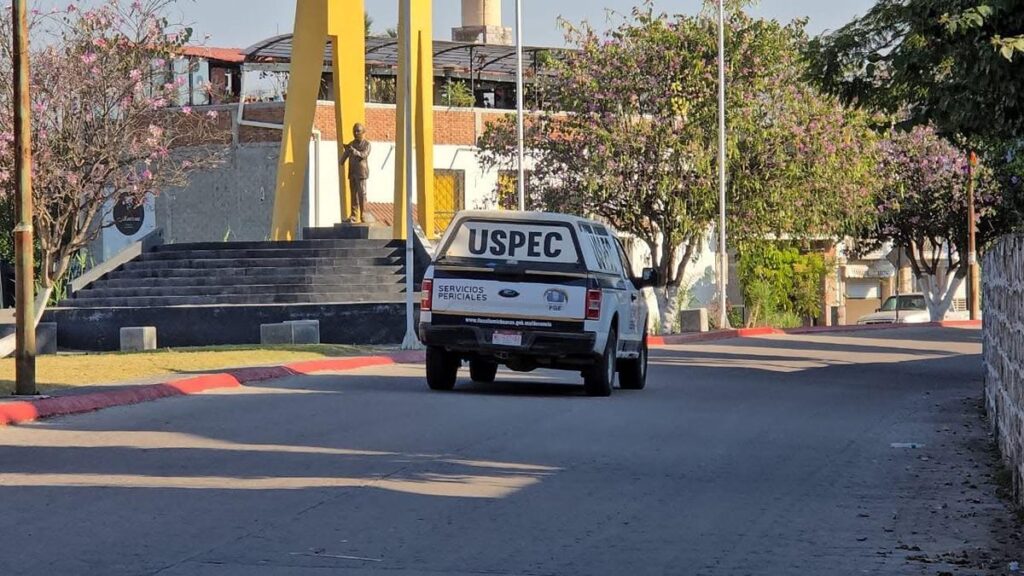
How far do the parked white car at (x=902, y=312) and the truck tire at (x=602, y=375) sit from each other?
40.5 meters

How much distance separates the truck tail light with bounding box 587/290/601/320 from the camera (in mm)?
21797

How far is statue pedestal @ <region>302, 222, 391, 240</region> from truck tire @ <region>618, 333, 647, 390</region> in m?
20.5

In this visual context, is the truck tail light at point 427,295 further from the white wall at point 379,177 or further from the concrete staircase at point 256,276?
the white wall at point 379,177

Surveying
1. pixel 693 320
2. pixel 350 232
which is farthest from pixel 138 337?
pixel 693 320

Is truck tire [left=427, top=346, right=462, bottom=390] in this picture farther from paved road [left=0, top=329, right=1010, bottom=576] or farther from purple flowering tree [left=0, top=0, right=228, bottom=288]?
purple flowering tree [left=0, top=0, right=228, bottom=288]

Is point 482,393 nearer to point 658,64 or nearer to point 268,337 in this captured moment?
point 268,337

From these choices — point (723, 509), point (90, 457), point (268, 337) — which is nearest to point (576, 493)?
point (723, 509)

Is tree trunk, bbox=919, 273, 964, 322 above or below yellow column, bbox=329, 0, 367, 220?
below

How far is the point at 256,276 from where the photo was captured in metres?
42.0

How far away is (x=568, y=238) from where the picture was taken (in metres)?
22.2

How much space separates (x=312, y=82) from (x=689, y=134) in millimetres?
10598

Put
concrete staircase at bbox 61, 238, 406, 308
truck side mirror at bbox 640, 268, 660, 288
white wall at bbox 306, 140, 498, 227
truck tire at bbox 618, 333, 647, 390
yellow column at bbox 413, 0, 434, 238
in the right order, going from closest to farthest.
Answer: truck side mirror at bbox 640, 268, 660, 288, truck tire at bbox 618, 333, 647, 390, concrete staircase at bbox 61, 238, 406, 308, yellow column at bbox 413, 0, 434, 238, white wall at bbox 306, 140, 498, 227

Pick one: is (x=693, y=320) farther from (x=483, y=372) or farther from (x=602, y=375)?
(x=602, y=375)

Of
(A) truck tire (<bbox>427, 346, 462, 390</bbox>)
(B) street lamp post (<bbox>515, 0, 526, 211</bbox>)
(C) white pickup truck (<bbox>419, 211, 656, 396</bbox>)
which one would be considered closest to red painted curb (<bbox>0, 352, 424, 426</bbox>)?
(A) truck tire (<bbox>427, 346, 462, 390</bbox>)
